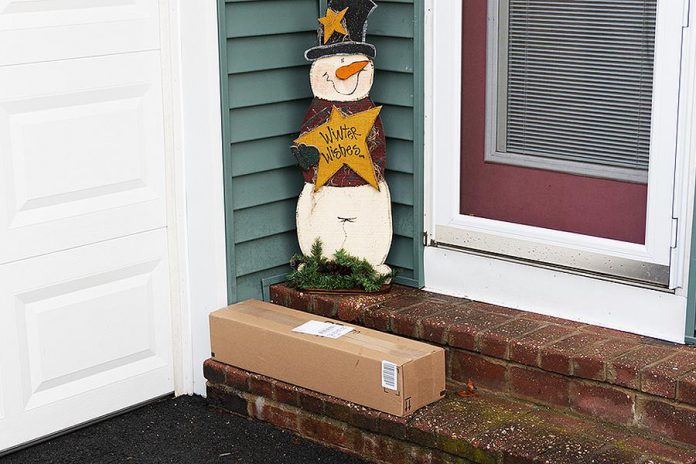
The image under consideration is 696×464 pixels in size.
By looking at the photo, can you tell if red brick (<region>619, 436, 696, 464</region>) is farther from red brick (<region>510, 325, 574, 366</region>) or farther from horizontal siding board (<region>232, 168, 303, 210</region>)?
horizontal siding board (<region>232, 168, 303, 210</region>)

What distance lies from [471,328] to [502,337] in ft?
0.42

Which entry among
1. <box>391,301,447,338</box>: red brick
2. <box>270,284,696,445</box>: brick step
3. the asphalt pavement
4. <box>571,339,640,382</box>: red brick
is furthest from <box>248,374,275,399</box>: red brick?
<box>571,339,640,382</box>: red brick

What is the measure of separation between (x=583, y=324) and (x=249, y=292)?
4.01 feet

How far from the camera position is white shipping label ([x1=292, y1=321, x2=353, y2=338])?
3541 millimetres

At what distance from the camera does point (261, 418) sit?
12.3 ft

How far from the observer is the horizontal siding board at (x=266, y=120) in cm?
383

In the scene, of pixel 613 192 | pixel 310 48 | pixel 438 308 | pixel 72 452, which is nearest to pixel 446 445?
pixel 438 308

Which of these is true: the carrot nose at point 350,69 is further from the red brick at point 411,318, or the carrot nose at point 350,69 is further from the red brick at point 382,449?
the red brick at point 382,449

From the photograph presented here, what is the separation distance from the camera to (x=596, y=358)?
3.17 metres

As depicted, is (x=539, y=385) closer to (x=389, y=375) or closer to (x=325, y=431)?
(x=389, y=375)

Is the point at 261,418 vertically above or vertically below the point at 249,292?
below

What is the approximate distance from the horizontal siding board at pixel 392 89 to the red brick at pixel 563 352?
104cm

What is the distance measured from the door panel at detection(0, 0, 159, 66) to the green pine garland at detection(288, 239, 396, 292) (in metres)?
0.93

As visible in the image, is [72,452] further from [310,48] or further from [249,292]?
[310,48]
